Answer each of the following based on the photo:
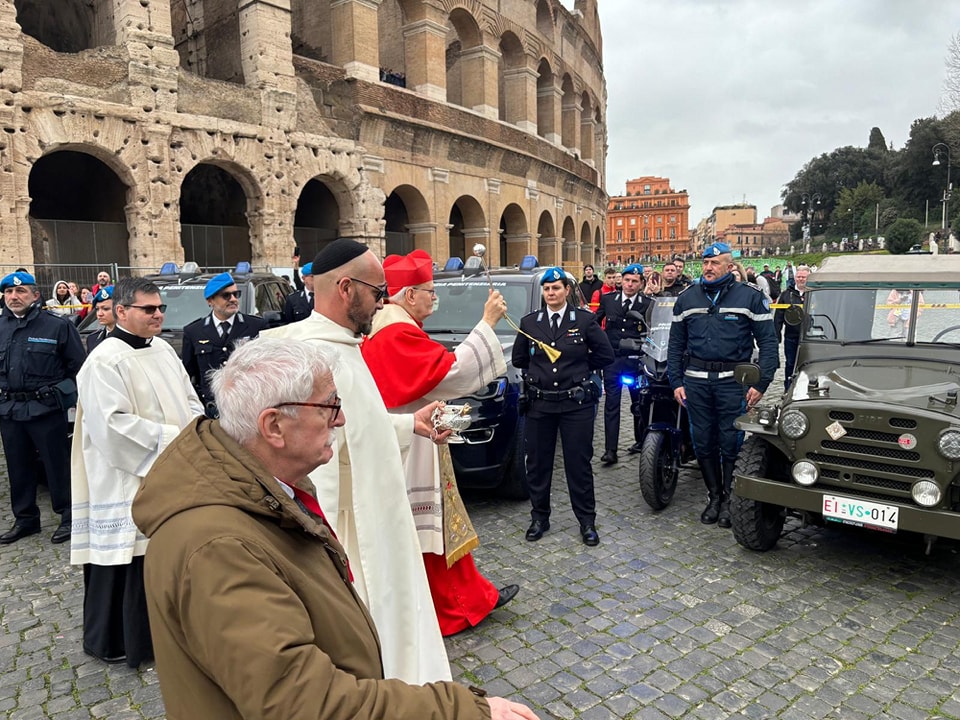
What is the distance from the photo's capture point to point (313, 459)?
5.31ft

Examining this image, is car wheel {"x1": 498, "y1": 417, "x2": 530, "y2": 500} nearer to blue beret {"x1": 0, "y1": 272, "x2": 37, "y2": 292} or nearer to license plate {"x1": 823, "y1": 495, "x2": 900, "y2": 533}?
license plate {"x1": 823, "y1": 495, "x2": 900, "y2": 533}

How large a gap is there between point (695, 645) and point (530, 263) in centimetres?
542

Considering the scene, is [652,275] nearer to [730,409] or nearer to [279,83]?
[730,409]

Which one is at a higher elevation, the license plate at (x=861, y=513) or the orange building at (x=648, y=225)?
the orange building at (x=648, y=225)

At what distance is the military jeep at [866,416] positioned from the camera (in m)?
4.18

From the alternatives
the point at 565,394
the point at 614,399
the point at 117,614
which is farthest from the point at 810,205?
the point at 117,614

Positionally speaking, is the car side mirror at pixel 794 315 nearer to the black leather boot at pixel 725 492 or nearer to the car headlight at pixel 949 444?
the black leather boot at pixel 725 492

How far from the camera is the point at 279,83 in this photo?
17.7 metres

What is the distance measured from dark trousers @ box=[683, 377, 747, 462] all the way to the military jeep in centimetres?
36

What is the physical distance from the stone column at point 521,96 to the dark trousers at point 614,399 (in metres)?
21.1

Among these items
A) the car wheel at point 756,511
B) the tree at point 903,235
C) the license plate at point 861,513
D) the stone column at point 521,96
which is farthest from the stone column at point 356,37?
the tree at point 903,235

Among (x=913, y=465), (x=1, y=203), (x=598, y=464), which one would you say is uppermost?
(x=1, y=203)

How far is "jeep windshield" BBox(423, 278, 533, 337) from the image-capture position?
23.9 feet

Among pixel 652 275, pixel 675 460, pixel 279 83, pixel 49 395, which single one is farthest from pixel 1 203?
pixel 675 460
